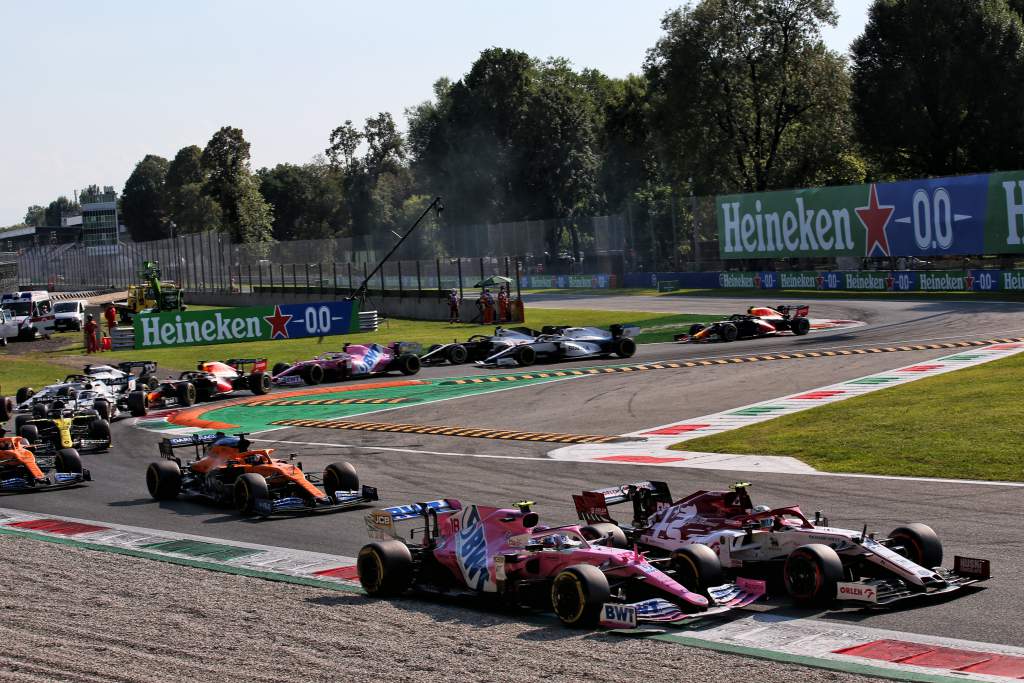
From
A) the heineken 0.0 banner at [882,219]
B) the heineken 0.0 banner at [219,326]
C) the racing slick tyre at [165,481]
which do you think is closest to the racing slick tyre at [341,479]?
the racing slick tyre at [165,481]

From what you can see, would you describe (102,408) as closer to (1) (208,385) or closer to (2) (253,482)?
(1) (208,385)

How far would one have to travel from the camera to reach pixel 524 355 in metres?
41.8

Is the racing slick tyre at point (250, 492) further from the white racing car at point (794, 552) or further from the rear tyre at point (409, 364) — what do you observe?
the rear tyre at point (409, 364)

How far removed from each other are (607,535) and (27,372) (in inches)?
1651

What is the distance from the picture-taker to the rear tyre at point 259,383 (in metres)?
38.3

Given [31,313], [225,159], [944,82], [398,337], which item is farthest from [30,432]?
[225,159]

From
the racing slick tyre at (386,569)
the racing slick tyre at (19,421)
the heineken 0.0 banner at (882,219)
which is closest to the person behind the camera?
the racing slick tyre at (386,569)

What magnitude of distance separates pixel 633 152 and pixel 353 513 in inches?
4464

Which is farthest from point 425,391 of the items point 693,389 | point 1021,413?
point 1021,413

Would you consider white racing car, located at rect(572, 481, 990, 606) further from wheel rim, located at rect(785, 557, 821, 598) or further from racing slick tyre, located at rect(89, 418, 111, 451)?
racing slick tyre, located at rect(89, 418, 111, 451)

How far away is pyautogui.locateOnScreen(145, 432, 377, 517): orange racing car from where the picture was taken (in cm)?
1891

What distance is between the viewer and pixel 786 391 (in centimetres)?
3136

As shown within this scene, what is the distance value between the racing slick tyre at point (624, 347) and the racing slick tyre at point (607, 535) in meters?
29.2

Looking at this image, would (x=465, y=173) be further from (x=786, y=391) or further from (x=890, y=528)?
(x=890, y=528)
